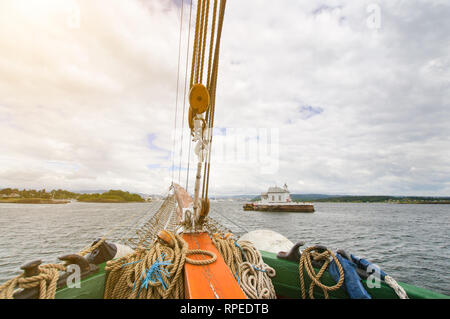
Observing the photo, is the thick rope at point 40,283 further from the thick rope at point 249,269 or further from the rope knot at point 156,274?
the thick rope at point 249,269

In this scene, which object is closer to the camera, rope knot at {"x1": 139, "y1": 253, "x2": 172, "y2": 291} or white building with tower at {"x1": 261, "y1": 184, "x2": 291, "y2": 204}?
rope knot at {"x1": 139, "y1": 253, "x2": 172, "y2": 291}

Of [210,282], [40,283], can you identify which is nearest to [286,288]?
[210,282]

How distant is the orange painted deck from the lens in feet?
4.99

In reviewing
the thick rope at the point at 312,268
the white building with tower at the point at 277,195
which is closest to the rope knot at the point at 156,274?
the thick rope at the point at 312,268

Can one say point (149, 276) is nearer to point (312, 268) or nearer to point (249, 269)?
point (249, 269)

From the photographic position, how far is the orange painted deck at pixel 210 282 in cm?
152

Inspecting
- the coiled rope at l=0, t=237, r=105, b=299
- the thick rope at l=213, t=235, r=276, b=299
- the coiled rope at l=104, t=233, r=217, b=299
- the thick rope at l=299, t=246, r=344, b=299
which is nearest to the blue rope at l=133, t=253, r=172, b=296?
the coiled rope at l=104, t=233, r=217, b=299

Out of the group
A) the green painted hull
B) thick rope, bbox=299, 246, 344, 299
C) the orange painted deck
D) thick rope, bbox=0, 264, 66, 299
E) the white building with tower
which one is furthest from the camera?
the white building with tower

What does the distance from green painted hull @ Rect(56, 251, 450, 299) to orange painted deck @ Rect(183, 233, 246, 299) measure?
848 millimetres

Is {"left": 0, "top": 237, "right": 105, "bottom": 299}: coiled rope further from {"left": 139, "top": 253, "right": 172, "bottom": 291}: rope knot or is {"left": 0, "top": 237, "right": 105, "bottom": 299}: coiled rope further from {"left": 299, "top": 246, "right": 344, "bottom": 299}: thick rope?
{"left": 299, "top": 246, "right": 344, "bottom": 299}: thick rope

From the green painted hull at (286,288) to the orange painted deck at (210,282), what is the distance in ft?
2.78

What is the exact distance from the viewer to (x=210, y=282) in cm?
170
